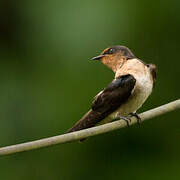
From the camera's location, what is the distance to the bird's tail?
76.0 inches

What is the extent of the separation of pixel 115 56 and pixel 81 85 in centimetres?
33

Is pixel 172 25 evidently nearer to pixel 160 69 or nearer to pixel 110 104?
pixel 160 69

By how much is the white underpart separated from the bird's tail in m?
0.08

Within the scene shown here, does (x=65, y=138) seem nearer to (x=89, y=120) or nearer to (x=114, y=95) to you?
(x=89, y=120)

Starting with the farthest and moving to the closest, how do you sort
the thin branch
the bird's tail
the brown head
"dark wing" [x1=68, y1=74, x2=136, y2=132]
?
the brown head < "dark wing" [x1=68, y1=74, x2=136, y2=132] < the bird's tail < the thin branch

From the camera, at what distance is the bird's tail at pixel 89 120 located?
1932 mm

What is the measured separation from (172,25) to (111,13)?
26 centimetres

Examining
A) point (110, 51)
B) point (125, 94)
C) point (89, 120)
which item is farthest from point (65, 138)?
point (110, 51)

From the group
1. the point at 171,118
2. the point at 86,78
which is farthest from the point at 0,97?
the point at 171,118

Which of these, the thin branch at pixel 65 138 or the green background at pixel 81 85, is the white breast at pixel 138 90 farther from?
the thin branch at pixel 65 138

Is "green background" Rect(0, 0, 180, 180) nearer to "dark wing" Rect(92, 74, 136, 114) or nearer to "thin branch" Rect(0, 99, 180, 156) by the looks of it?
"dark wing" Rect(92, 74, 136, 114)

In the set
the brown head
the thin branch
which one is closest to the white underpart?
the brown head

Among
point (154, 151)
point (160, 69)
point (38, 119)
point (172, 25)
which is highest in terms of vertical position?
point (172, 25)

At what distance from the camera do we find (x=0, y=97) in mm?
2264
